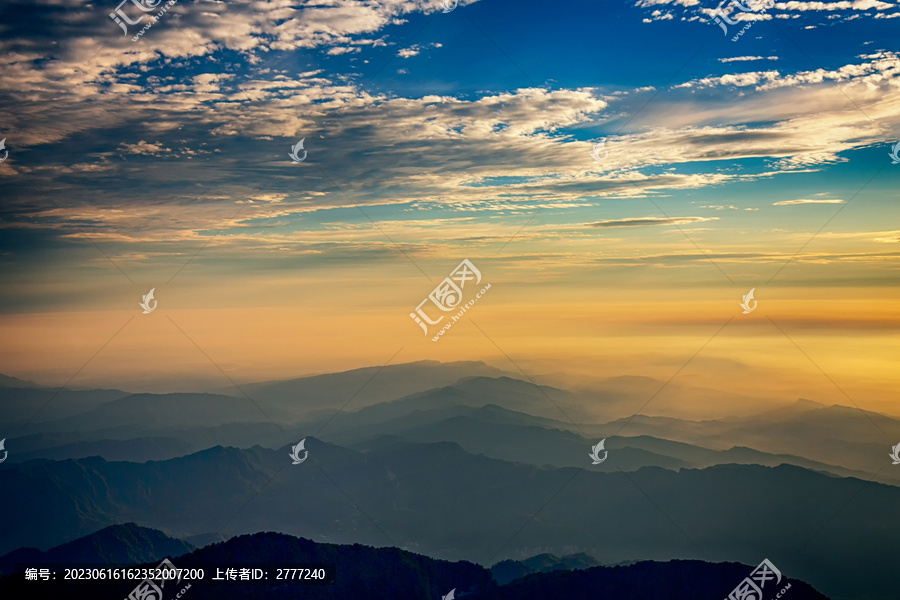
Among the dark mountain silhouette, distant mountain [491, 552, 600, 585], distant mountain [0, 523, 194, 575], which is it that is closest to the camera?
the dark mountain silhouette

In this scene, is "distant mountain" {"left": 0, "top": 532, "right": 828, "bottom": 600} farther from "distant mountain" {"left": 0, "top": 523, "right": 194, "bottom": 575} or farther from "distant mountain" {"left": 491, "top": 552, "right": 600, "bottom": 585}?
"distant mountain" {"left": 491, "top": 552, "right": 600, "bottom": 585}

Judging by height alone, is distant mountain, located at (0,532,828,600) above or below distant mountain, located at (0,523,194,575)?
below

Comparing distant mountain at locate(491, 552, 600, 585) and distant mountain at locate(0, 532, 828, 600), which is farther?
distant mountain at locate(491, 552, 600, 585)

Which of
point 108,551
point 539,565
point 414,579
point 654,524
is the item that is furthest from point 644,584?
point 654,524

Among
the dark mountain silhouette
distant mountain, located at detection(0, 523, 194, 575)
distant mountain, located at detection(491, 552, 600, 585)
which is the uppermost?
distant mountain, located at detection(0, 523, 194, 575)

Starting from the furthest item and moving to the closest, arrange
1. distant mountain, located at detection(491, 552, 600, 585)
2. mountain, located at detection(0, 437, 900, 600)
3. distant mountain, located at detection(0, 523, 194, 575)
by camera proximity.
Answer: mountain, located at detection(0, 437, 900, 600) → distant mountain, located at detection(491, 552, 600, 585) → distant mountain, located at detection(0, 523, 194, 575)

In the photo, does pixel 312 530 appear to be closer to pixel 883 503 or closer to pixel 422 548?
pixel 422 548

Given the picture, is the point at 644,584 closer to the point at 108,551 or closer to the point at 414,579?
the point at 414,579

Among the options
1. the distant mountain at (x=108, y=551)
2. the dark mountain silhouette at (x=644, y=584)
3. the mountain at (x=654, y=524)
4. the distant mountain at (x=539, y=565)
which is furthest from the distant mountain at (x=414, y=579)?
the mountain at (x=654, y=524)

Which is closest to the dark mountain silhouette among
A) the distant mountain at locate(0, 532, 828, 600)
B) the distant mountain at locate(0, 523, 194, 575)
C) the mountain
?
the distant mountain at locate(0, 532, 828, 600)
